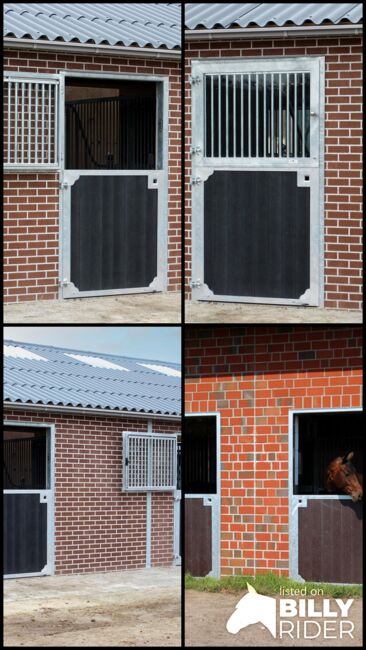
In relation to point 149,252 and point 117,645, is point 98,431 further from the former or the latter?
point 117,645

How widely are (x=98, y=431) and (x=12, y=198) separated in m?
4.20

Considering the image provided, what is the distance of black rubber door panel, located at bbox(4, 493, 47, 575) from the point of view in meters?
13.8

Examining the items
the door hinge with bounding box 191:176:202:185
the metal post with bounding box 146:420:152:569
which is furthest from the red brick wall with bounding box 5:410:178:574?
the door hinge with bounding box 191:176:202:185

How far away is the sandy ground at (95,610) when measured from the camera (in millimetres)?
10391

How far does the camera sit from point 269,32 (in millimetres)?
11031

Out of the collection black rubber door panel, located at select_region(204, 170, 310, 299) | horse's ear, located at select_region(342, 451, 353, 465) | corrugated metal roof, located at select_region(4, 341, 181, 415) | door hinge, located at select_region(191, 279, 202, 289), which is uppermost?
black rubber door panel, located at select_region(204, 170, 310, 299)

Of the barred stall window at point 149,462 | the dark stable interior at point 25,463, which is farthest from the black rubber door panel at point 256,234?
the barred stall window at point 149,462

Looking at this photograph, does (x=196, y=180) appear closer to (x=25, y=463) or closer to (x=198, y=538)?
(x=198, y=538)

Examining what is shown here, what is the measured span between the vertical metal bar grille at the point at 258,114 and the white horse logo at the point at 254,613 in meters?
3.94

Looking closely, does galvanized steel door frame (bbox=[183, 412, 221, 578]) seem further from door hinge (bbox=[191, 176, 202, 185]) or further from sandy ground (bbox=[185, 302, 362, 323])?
door hinge (bbox=[191, 176, 202, 185])

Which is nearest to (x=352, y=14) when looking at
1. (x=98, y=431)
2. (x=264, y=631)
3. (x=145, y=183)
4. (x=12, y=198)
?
(x=145, y=183)

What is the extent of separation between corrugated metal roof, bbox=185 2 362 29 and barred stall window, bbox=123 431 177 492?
19.3 ft

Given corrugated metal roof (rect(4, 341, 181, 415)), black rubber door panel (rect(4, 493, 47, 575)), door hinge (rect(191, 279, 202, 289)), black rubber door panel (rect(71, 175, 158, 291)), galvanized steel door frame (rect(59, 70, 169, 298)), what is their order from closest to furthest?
door hinge (rect(191, 279, 202, 289)) < galvanized steel door frame (rect(59, 70, 169, 298)) < black rubber door panel (rect(71, 175, 158, 291)) < black rubber door panel (rect(4, 493, 47, 575)) < corrugated metal roof (rect(4, 341, 181, 415))

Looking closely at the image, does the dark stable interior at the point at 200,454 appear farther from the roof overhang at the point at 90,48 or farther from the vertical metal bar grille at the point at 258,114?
the roof overhang at the point at 90,48
